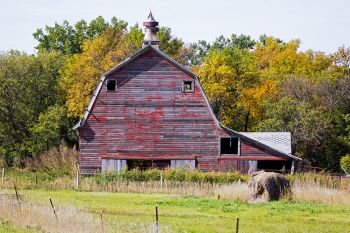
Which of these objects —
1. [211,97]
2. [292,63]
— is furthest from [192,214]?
[292,63]

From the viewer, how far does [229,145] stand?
4850 centimetres

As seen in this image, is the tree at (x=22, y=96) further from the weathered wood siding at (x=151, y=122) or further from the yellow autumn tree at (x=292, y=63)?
the yellow autumn tree at (x=292, y=63)

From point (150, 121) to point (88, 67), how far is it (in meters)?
16.8

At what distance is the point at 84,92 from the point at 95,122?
14.4m

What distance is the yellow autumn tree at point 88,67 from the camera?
60.9m

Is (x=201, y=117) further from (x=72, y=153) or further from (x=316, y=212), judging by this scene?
(x=316, y=212)

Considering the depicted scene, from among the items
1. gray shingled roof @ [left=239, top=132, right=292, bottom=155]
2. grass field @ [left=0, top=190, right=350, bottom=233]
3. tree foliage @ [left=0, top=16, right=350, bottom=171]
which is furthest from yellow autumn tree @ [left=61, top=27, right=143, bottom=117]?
grass field @ [left=0, top=190, right=350, bottom=233]

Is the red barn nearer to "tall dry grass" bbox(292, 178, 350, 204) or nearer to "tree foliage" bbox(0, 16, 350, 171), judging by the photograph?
"tree foliage" bbox(0, 16, 350, 171)

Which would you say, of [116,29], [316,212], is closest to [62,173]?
[316,212]

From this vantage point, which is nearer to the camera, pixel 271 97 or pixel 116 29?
pixel 271 97

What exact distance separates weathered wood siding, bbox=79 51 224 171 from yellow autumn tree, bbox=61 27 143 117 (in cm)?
1304

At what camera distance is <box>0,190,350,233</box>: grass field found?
72.7ft

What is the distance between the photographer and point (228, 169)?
4688cm

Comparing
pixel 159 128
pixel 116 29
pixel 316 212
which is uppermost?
pixel 116 29
